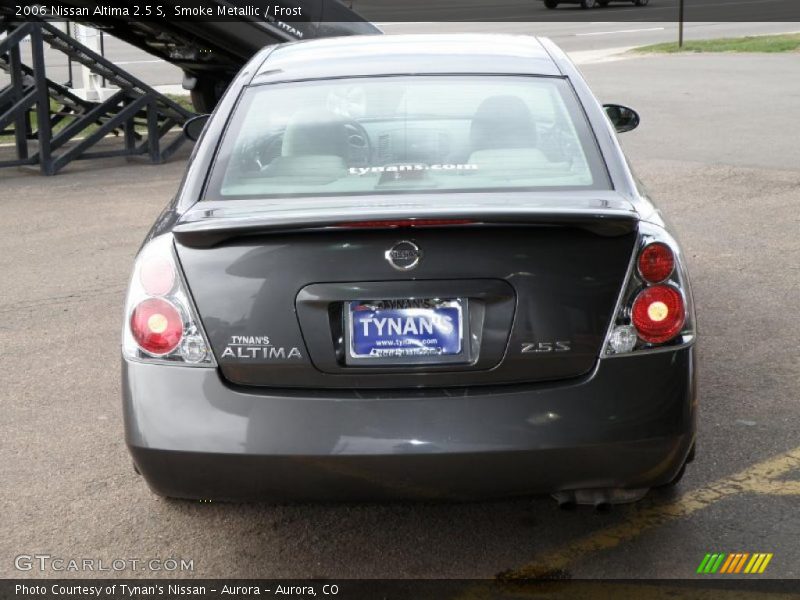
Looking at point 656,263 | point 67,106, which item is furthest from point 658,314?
point 67,106

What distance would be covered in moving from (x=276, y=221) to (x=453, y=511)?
4.64 ft

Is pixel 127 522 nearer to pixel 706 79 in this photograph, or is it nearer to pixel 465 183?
pixel 465 183

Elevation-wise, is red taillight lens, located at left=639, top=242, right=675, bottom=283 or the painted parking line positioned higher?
red taillight lens, located at left=639, top=242, right=675, bottom=283

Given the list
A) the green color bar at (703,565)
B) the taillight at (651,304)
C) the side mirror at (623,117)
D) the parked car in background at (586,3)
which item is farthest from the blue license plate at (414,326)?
the parked car in background at (586,3)

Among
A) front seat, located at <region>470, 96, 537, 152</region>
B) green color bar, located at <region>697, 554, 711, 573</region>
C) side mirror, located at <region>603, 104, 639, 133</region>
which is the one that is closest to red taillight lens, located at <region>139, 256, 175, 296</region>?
front seat, located at <region>470, 96, 537, 152</region>

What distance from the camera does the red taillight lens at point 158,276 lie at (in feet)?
11.5

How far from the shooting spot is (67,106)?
14703 millimetres

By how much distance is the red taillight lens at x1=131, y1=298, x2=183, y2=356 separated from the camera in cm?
348

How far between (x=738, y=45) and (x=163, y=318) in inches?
989

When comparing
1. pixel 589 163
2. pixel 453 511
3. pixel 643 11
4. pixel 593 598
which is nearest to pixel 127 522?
pixel 453 511

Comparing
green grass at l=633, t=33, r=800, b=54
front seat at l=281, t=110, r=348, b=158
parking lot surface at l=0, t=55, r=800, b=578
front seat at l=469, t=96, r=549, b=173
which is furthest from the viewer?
green grass at l=633, t=33, r=800, b=54

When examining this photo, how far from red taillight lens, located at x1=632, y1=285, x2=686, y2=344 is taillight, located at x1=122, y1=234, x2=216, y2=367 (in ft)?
4.11

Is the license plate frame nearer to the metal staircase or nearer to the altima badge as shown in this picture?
the altima badge

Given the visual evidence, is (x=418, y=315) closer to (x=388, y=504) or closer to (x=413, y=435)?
(x=413, y=435)
